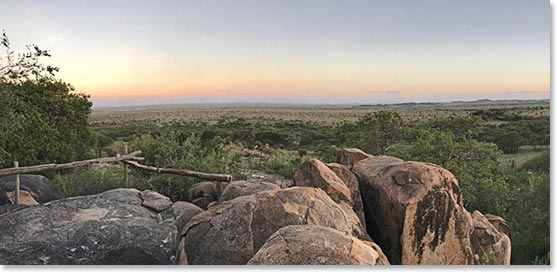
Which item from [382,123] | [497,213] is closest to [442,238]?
[497,213]

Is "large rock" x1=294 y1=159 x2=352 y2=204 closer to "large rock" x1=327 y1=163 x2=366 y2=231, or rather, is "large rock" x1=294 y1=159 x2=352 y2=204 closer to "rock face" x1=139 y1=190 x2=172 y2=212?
"large rock" x1=327 y1=163 x2=366 y2=231

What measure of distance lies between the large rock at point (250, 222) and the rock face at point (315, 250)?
24.6 inches

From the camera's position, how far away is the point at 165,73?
6809 millimetres

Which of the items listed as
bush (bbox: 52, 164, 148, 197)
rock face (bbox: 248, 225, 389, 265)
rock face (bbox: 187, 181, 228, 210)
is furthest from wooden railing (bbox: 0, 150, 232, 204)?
rock face (bbox: 248, 225, 389, 265)

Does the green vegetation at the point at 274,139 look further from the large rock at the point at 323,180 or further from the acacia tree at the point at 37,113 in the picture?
the large rock at the point at 323,180

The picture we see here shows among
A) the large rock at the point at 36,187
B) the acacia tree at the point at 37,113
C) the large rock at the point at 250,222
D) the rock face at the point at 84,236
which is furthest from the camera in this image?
the large rock at the point at 36,187

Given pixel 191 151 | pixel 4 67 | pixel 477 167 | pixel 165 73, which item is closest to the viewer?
pixel 4 67

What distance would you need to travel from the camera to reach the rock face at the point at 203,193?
7977 mm

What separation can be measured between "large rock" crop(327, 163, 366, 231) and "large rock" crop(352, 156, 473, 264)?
14 centimetres

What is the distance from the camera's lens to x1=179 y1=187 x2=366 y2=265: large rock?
15.1 feet

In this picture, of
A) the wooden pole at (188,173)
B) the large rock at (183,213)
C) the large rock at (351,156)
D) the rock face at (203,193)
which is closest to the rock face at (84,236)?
the large rock at (183,213)

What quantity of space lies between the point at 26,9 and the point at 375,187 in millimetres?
4372

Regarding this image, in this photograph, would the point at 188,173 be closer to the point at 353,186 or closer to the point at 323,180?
the point at 323,180

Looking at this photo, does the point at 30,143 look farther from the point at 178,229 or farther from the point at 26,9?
the point at 178,229
